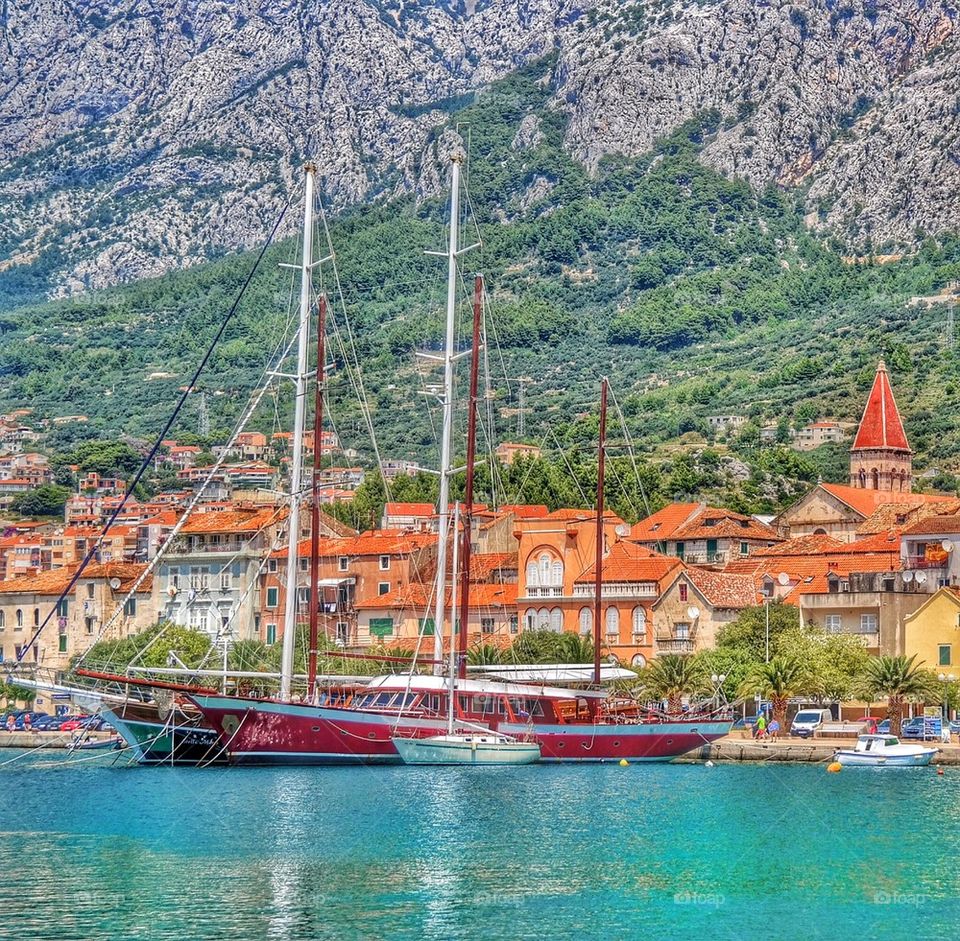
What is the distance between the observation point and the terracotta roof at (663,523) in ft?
416

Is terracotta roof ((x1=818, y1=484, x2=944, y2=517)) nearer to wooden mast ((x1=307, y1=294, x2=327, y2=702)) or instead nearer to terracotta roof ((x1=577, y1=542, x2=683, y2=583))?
terracotta roof ((x1=577, y1=542, x2=683, y2=583))

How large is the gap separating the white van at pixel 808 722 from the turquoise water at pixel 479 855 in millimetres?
10695

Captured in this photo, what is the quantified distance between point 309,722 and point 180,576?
1921 inches

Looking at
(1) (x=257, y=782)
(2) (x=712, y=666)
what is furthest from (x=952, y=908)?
(2) (x=712, y=666)

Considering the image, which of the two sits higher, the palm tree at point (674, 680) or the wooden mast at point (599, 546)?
the wooden mast at point (599, 546)

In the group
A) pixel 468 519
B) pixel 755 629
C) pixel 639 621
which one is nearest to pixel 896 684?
pixel 755 629

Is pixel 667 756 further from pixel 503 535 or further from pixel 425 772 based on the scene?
pixel 503 535

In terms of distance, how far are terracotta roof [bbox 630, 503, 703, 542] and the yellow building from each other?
112 ft

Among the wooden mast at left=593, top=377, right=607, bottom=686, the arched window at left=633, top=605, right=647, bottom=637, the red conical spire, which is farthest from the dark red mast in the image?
the red conical spire

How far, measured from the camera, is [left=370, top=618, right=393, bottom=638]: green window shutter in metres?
114

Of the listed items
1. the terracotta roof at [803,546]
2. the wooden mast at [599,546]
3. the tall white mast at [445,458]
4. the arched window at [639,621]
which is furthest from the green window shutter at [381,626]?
the tall white mast at [445,458]

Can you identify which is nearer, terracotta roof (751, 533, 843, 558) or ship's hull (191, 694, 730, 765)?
ship's hull (191, 694, 730, 765)

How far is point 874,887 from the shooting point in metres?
48.2

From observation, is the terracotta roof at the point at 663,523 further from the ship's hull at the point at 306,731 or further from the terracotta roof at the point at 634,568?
the ship's hull at the point at 306,731
